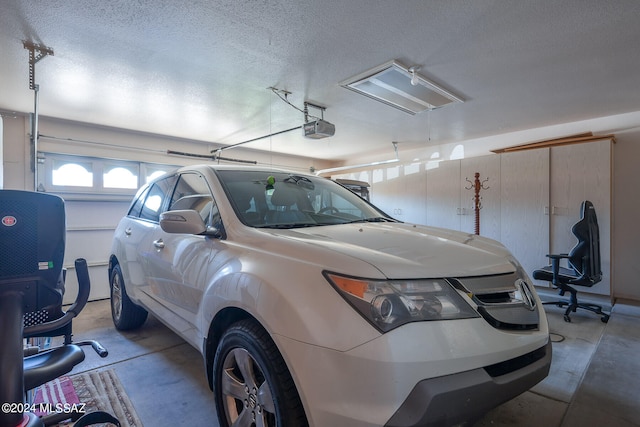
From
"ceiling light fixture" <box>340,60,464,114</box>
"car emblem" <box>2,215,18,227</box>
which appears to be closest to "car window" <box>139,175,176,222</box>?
"car emblem" <box>2,215,18,227</box>

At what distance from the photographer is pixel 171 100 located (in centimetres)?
381

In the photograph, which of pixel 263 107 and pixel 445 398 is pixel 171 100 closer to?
pixel 263 107

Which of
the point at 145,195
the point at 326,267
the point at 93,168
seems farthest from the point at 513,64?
the point at 93,168

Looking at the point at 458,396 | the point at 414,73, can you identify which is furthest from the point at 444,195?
the point at 458,396

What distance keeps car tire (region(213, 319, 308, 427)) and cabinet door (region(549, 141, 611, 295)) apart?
492 centimetres

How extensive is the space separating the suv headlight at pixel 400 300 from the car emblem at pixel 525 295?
0.34 metres

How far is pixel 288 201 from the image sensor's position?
194 centimetres

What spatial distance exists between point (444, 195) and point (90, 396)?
18.5 ft

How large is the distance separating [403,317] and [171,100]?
12.8 feet

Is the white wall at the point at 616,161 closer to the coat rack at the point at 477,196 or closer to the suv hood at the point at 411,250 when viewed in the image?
the coat rack at the point at 477,196

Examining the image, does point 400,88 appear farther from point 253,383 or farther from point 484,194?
point 253,383

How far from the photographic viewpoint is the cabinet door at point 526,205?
15.5 feet

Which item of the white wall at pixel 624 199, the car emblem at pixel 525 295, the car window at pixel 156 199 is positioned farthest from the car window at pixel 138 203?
the white wall at pixel 624 199

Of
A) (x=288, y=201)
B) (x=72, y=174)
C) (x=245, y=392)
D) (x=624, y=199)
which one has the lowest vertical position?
(x=245, y=392)
